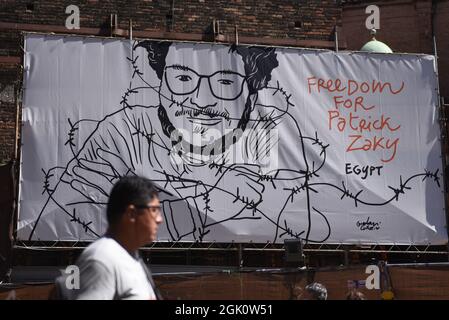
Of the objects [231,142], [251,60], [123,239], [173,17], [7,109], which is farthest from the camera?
[173,17]

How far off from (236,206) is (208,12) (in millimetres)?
4150

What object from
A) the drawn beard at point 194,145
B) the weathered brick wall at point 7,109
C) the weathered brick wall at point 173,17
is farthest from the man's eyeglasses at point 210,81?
the weathered brick wall at point 7,109

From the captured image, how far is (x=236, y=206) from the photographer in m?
12.3

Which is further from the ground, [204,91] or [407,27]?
[407,27]

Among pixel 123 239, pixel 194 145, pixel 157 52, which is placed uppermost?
pixel 157 52

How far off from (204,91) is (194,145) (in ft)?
3.12

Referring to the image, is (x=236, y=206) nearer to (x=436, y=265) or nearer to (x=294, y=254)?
(x=294, y=254)

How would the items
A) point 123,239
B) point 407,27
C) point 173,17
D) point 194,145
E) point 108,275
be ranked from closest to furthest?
point 108,275 < point 123,239 < point 194,145 < point 173,17 < point 407,27

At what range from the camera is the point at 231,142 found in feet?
41.2

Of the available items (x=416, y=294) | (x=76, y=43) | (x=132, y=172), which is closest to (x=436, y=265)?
(x=416, y=294)
